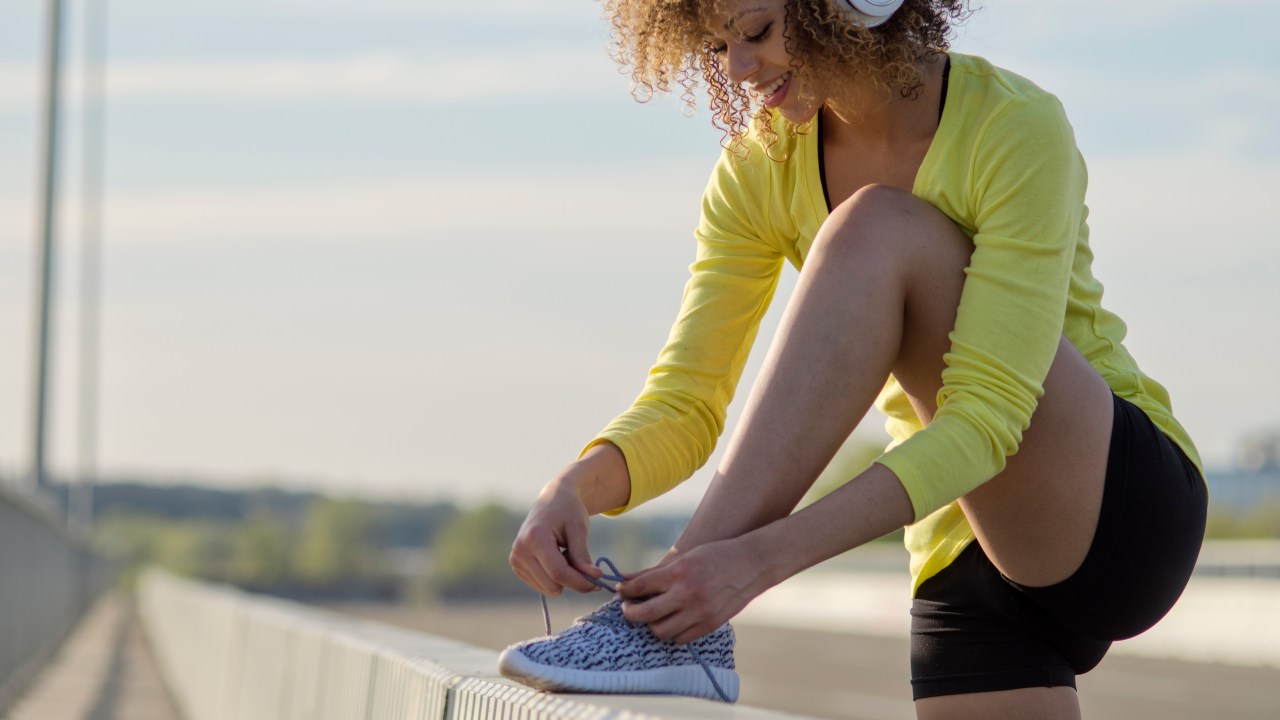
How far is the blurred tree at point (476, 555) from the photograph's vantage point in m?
63.4

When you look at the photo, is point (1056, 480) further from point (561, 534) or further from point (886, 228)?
point (561, 534)

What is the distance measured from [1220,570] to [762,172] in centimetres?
1794

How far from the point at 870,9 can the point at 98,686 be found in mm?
10204

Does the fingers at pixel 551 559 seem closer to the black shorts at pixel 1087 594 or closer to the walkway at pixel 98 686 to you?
the black shorts at pixel 1087 594

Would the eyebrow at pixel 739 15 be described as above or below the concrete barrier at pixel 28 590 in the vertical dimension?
above

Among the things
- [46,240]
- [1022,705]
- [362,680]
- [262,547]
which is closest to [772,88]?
[1022,705]

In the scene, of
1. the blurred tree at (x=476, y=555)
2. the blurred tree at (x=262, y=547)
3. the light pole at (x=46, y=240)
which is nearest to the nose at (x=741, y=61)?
the light pole at (x=46, y=240)

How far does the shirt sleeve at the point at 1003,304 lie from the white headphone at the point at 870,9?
9.0 inches

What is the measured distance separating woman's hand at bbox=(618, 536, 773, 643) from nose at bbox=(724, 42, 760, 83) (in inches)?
30.4

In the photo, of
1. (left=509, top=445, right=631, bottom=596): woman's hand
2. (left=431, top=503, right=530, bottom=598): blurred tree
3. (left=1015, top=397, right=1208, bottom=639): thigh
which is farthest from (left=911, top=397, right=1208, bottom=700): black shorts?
(left=431, top=503, right=530, bottom=598): blurred tree

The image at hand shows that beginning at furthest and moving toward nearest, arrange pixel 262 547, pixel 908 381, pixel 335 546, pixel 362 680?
pixel 335 546 < pixel 262 547 < pixel 362 680 < pixel 908 381

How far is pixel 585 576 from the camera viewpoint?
2697 mm

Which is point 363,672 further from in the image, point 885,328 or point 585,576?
point 885,328

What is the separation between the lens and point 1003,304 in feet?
8.18
